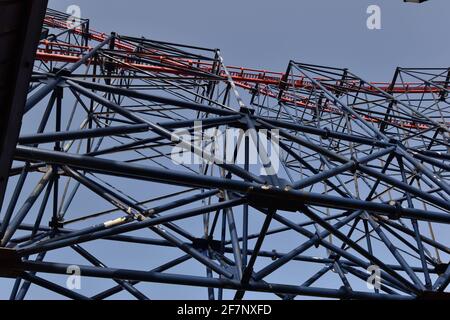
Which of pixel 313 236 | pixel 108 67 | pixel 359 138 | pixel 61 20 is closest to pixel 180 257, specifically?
pixel 313 236

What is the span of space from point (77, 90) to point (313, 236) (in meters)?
5.50

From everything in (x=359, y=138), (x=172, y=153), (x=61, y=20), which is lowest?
(x=359, y=138)

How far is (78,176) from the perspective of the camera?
9.39 metres

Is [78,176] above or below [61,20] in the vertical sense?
below

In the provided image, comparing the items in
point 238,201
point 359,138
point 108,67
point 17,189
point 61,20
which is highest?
point 61,20

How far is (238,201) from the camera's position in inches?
299

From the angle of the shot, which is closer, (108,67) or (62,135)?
(62,135)
